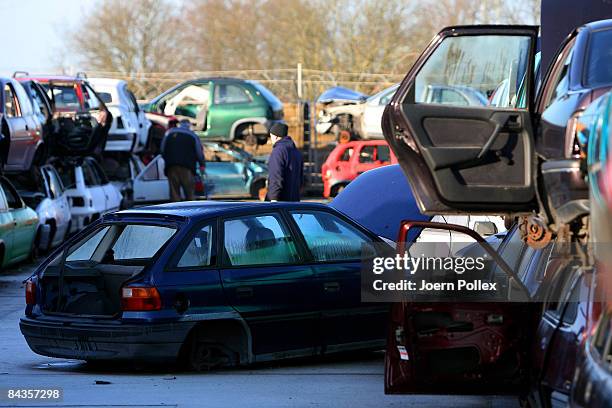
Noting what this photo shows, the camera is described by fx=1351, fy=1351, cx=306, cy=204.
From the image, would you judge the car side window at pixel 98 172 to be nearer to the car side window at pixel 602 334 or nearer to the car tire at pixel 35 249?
the car tire at pixel 35 249

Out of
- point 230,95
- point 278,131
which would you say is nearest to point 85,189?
point 278,131

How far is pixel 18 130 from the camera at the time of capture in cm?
2012

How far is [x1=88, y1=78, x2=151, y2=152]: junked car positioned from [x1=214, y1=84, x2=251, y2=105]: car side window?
3187 mm

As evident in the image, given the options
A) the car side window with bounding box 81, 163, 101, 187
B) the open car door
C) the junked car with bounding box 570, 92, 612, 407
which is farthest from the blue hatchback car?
the car side window with bounding box 81, 163, 101, 187

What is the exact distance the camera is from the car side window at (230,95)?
104ft

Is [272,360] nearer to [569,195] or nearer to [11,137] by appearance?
[569,195]

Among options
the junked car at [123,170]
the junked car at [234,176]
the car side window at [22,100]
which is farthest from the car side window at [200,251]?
the junked car at [234,176]

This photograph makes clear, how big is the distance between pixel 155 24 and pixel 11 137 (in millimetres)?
39594

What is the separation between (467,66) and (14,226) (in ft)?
35.3

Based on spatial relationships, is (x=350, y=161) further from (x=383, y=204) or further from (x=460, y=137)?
(x=460, y=137)

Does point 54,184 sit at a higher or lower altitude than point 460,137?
lower

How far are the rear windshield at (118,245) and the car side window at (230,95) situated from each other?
21053mm

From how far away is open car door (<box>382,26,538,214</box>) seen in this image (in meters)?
7.57

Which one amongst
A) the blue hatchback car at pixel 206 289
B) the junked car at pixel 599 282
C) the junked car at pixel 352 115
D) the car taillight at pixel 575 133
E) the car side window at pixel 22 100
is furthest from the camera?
the junked car at pixel 352 115
